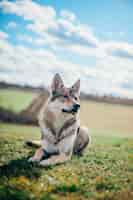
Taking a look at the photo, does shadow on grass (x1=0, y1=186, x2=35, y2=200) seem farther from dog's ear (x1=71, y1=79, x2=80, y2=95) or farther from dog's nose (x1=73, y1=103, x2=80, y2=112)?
dog's ear (x1=71, y1=79, x2=80, y2=95)

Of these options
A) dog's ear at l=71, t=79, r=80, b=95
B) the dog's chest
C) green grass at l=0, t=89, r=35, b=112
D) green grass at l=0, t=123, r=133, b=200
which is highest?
dog's ear at l=71, t=79, r=80, b=95

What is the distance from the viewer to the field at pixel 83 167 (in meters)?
2.45

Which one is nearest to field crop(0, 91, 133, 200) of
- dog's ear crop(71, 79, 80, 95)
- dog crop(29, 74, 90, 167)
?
dog crop(29, 74, 90, 167)

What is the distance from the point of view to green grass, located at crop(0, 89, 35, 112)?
4309 millimetres

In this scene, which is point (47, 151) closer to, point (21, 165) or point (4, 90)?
point (21, 165)

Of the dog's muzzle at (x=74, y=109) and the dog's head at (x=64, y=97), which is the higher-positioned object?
the dog's head at (x=64, y=97)

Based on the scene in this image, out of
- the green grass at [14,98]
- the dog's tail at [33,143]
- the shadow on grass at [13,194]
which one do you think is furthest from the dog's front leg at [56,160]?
the green grass at [14,98]

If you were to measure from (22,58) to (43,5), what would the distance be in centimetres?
77

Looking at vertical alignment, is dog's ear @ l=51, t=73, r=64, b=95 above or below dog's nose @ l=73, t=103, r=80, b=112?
above

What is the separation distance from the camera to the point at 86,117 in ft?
14.3

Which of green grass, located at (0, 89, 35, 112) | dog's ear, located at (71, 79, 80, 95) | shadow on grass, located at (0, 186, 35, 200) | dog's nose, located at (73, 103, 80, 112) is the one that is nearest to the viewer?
shadow on grass, located at (0, 186, 35, 200)

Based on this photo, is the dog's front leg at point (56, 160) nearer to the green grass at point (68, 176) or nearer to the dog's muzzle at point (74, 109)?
the green grass at point (68, 176)

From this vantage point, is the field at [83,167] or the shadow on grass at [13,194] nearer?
the shadow on grass at [13,194]

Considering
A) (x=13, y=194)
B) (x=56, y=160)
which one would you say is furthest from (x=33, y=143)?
(x=13, y=194)
